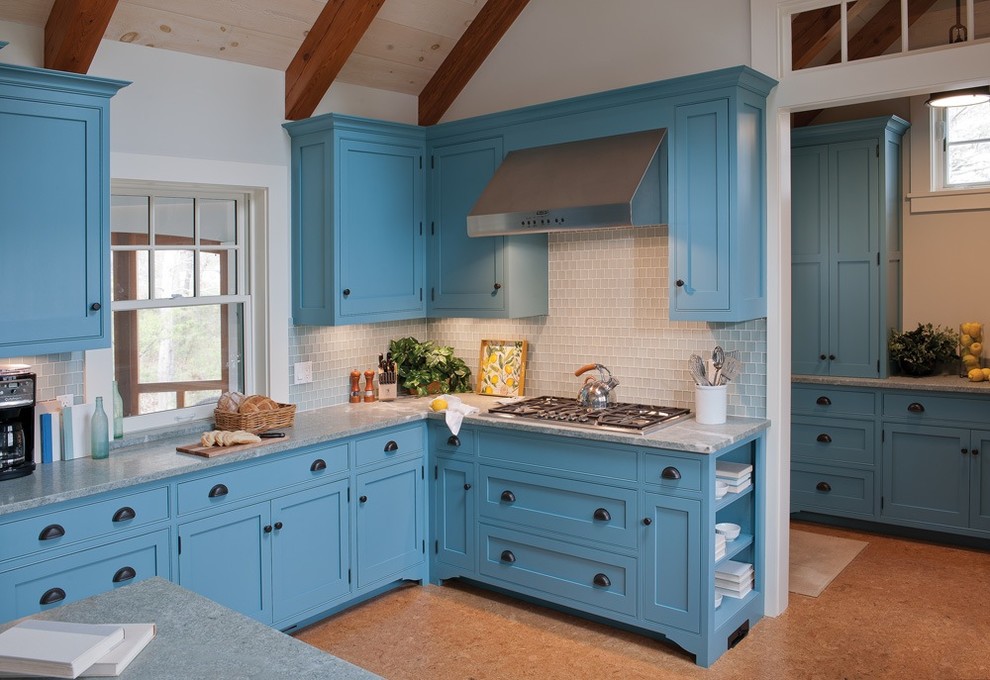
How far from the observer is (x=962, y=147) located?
568cm

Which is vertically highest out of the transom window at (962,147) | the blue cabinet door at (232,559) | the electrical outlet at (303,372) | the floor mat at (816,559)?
the transom window at (962,147)

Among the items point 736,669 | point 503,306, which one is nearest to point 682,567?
point 736,669

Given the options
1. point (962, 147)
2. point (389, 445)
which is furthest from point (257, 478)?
point (962, 147)

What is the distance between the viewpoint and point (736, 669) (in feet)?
11.9

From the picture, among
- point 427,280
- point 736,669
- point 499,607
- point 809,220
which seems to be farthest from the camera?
point 809,220

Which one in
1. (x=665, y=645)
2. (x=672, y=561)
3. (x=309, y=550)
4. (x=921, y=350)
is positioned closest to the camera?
(x=672, y=561)

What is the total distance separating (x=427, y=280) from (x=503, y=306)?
22.2 inches

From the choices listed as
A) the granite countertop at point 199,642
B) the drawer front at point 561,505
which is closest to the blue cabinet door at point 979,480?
the drawer front at point 561,505

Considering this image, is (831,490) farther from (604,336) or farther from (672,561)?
(672,561)

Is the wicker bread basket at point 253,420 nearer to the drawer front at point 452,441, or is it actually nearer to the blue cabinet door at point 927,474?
the drawer front at point 452,441

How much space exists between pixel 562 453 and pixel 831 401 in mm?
2390

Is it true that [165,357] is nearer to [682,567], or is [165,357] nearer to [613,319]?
[613,319]

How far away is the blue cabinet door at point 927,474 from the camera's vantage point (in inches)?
203

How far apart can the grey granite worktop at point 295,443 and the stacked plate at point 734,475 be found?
0.56 feet
